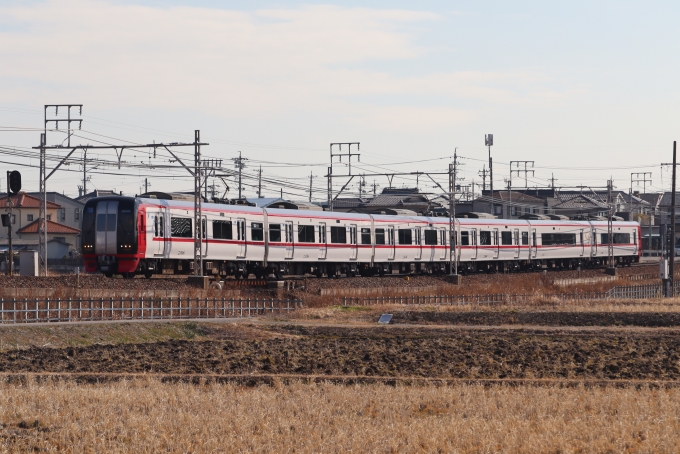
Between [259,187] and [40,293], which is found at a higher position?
[259,187]

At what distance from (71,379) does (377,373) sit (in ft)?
17.9

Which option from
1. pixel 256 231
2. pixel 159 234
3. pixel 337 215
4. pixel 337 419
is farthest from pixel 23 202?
pixel 337 419

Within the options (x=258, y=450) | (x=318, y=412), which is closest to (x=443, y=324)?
(x=318, y=412)

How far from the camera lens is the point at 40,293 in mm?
32406

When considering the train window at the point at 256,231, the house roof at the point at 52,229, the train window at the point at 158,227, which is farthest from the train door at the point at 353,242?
the house roof at the point at 52,229

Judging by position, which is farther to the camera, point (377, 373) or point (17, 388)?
point (377, 373)

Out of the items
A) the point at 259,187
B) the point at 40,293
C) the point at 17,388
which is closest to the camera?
the point at 17,388

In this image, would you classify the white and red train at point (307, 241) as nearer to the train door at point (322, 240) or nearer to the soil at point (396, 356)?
the train door at point (322, 240)

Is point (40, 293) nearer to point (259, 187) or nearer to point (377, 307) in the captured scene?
point (377, 307)

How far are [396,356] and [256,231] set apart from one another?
20.7 m

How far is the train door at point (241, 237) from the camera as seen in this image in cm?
4072

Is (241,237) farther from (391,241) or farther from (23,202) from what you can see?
(23,202)

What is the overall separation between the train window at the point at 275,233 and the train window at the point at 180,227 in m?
4.79

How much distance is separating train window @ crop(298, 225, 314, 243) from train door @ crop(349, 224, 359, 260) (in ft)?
10.4
